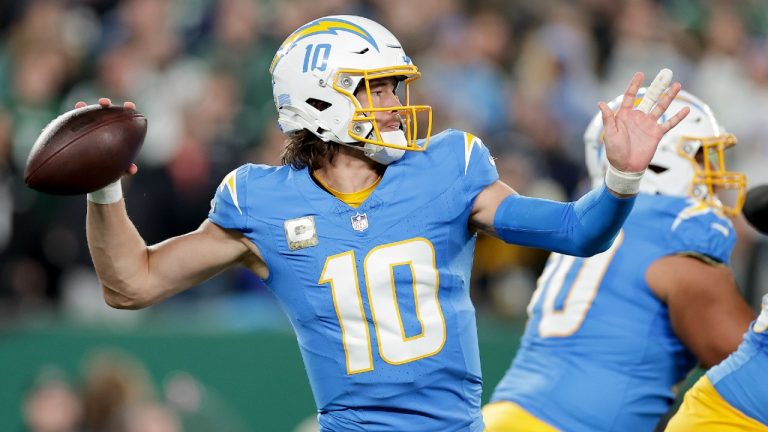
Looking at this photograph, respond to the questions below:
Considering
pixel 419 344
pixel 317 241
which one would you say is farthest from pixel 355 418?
pixel 317 241

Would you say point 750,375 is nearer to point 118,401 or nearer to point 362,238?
point 362,238

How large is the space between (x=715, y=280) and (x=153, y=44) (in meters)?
5.36

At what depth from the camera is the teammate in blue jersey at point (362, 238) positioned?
11.8 feet

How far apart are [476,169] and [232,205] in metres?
0.72

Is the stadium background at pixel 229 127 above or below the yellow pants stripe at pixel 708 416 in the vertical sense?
below

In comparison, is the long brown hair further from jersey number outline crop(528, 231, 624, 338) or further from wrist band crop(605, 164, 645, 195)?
jersey number outline crop(528, 231, 624, 338)

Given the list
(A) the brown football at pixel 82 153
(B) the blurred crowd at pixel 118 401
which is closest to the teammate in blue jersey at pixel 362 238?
(A) the brown football at pixel 82 153

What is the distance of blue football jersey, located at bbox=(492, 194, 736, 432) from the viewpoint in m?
4.15

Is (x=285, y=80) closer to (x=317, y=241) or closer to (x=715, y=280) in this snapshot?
(x=317, y=241)

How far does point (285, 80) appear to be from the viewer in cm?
381

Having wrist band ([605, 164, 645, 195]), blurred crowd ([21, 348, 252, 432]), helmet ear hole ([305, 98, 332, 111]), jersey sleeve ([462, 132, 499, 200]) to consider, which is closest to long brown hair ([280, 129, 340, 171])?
helmet ear hole ([305, 98, 332, 111])

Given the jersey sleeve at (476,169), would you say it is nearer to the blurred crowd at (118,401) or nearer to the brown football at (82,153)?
the brown football at (82,153)

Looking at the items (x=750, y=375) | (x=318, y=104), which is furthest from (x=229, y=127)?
(x=750, y=375)

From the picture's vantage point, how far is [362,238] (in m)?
3.62
